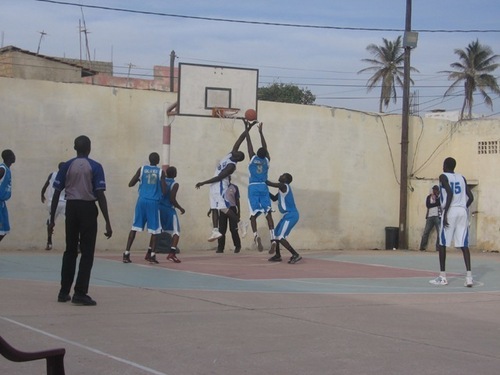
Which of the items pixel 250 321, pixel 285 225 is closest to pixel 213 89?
pixel 285 225

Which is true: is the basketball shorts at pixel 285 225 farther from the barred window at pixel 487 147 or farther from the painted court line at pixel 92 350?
the barred window at pixel 487 147

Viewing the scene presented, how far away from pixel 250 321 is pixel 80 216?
242 centimetres

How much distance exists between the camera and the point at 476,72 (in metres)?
66.1

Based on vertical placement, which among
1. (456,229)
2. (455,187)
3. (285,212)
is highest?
(455,187)

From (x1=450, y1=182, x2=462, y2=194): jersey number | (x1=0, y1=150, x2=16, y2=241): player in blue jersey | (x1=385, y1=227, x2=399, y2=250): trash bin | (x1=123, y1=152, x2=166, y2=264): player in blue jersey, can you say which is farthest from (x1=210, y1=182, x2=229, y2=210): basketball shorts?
(x1=385, y1=227, x2=399, y2=250): trash bin

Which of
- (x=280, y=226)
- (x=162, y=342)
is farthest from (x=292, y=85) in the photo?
(x=162, y=342)

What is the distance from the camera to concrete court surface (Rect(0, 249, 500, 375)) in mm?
6902

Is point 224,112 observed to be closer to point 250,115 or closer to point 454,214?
point 250,115

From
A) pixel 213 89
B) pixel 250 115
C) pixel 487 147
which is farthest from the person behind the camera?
pixel 487 147

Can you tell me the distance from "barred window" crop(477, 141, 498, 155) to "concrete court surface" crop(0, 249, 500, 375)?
1066 cm

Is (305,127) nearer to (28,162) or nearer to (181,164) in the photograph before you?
(181,164)

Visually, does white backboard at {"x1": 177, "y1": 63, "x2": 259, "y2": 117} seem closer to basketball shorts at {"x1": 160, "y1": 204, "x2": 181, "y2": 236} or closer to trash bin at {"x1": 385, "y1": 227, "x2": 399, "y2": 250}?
basketball shorts at {"x1": 160, "y1": 204, "x2": 181, "y2": 236}

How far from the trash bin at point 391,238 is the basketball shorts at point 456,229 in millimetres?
11041

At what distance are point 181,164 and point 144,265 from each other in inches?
247
